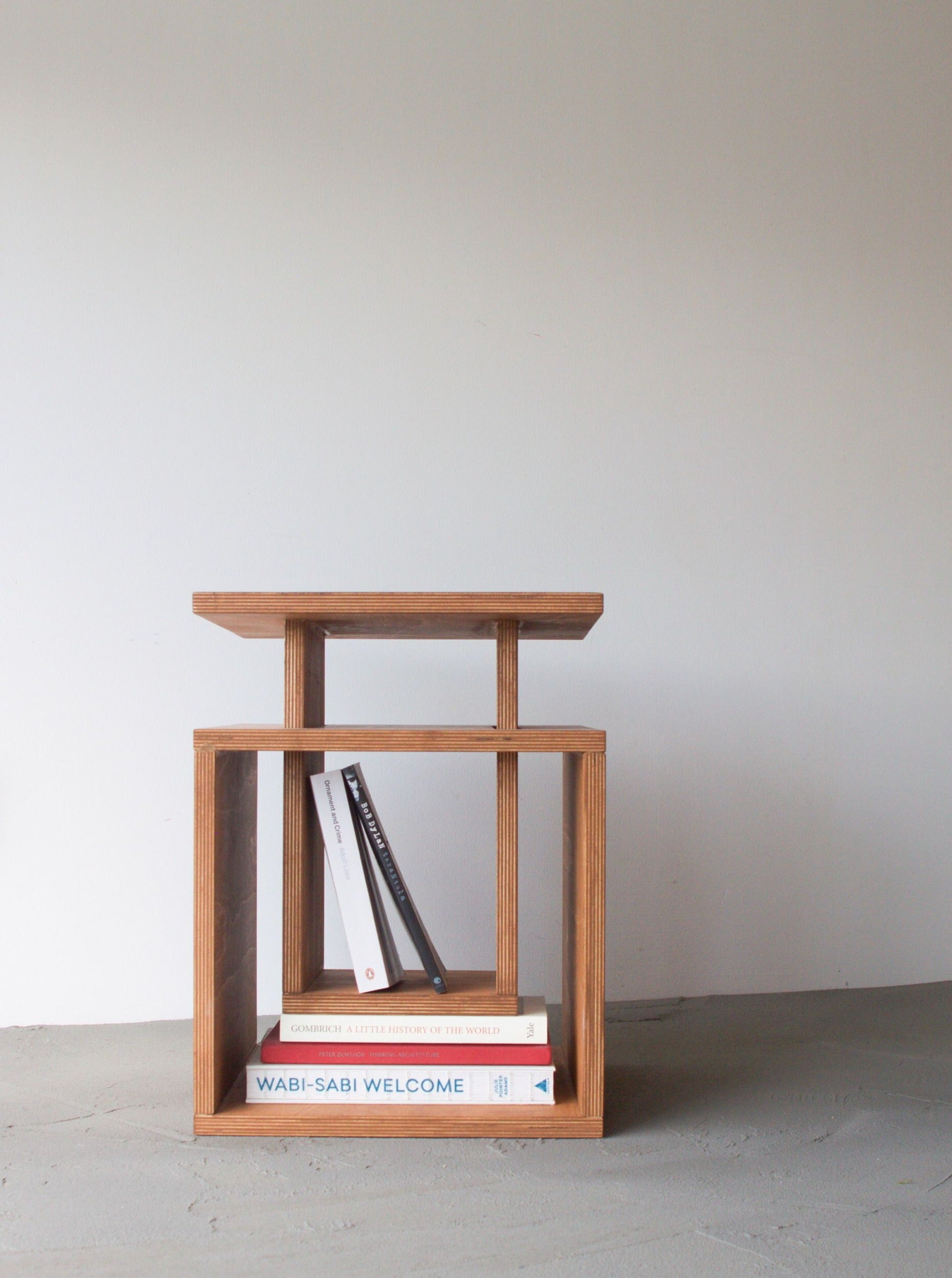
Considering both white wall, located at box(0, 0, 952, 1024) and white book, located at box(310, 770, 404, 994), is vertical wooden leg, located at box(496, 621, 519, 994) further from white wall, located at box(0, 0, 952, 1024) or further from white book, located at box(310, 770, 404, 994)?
white wall, located at box(0, 0, 952, 1024)

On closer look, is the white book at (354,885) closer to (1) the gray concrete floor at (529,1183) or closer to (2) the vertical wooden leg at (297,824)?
(2) the vertical wooden leg at (297,824)

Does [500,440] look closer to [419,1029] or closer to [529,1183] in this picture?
[419,1029]

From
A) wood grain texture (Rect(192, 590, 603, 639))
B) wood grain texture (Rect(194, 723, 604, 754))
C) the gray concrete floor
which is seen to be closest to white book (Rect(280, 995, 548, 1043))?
the gray concrete floor

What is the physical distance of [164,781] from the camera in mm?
1579

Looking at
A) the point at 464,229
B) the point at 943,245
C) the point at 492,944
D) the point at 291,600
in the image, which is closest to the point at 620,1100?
the point at 492,944

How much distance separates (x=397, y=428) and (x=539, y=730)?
0.73 m

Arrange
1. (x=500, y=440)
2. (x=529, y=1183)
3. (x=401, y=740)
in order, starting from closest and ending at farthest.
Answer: (x=529, y=1183)
(x=401, y=740)
(x=500, y=440)

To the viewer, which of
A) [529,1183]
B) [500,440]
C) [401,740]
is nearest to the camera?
[529,1183]

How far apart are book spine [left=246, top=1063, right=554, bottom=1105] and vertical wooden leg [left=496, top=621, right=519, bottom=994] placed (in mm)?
95

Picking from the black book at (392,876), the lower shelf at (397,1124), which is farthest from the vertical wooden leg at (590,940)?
the black book at (392,876)

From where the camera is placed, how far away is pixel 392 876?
1156 mm

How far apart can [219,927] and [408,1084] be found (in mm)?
281

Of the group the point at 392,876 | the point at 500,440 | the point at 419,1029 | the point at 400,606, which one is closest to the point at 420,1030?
the point at 419,1029

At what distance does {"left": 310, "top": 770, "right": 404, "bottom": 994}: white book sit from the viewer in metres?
1.15
